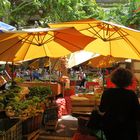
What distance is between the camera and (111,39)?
7.32m

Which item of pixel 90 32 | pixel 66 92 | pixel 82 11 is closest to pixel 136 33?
pixel 90 32

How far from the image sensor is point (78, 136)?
4789mm

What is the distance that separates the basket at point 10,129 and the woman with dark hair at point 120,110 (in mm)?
1470

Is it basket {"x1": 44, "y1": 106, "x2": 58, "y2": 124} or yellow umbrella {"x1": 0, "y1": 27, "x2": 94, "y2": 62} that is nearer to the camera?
yellow umbrella {"x1": 0, "y1": 27, "x2": 94, "y2": 62}

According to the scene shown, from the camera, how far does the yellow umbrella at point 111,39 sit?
678 cm

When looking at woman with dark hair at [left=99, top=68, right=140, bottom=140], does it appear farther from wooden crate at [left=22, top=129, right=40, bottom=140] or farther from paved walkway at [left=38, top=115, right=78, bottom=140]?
paved walkway at [left=38, top=115, right=78, bottom=140]

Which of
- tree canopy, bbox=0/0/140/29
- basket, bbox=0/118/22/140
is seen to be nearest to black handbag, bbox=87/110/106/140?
basket, bbox=0/118/22/140

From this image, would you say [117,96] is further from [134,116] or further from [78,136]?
[78,136]

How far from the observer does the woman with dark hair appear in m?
4.14

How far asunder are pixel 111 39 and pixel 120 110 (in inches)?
133

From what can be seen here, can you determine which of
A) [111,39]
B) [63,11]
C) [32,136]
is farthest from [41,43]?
[63,11]

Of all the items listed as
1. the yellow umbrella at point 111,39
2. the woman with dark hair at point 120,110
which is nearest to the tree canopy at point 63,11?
the yellow umbrella at point 111,39

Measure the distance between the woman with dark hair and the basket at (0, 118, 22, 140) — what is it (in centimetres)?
147

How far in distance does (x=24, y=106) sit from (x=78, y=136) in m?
1.79
